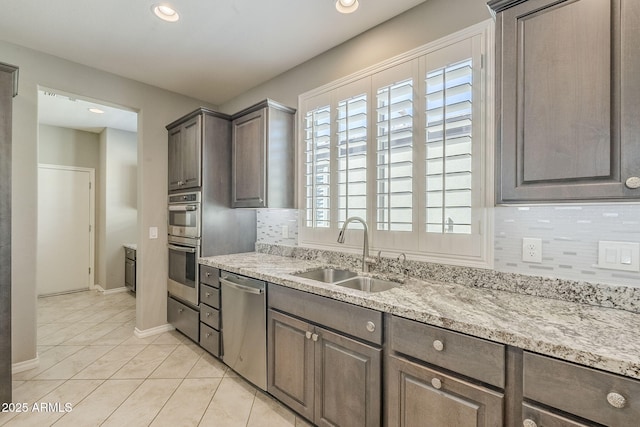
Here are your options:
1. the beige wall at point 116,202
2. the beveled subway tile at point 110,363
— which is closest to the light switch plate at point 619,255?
the beveled subway tile at point 110,363

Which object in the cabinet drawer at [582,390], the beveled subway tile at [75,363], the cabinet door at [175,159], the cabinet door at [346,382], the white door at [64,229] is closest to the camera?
the cabinet drawer at [582,390]

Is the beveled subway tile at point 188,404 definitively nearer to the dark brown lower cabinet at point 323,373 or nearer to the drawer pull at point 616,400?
the dark brown lower cabinet at point 323,373

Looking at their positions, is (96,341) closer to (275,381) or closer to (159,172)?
(159,172)

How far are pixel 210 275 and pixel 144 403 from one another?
0.98m

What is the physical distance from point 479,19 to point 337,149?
1.21 m

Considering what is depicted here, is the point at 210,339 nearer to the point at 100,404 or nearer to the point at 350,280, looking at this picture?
the point at 100,404

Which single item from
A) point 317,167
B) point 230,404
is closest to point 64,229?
point 230,404

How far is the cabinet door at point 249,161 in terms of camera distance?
8.62 feet

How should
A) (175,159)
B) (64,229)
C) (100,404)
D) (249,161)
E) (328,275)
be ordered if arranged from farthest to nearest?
1. (64,229)
2. (175,159)
3. (249,161)
4. (328,275)
5. (100,404)

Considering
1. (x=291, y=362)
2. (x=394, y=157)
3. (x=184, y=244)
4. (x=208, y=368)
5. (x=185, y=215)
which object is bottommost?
(x=208, y=368)

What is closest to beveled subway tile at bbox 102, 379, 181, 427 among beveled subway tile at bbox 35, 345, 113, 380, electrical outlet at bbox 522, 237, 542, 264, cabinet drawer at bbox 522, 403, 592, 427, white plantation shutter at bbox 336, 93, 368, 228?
beveled subway tile at bbox 35, 345, 113, 380

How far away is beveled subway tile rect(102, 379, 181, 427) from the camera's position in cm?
185

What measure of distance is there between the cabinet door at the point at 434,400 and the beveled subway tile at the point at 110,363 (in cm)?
235

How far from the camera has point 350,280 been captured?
1.99 metres
